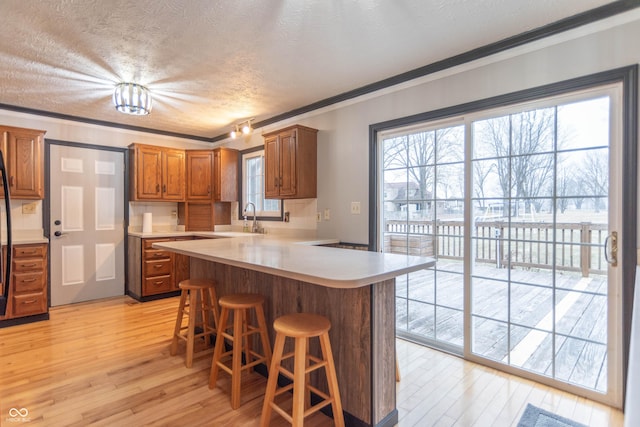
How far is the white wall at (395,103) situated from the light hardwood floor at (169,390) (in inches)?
59.1

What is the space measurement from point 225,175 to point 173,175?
0.75 metres

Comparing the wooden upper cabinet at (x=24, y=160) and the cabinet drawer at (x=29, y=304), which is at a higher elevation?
the wooden upper cabinet at (x=24, y=160)

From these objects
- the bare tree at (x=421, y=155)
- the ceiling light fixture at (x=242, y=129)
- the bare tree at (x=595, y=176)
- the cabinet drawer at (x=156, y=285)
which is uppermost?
the ceiling light fixture at (x=242, y=129)

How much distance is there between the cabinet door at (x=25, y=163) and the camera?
3531 mm

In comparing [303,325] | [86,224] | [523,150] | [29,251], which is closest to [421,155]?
[523,150]

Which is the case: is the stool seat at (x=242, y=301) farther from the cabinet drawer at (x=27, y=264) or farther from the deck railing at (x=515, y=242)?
the cabinet drawer at (x=27, y=264)

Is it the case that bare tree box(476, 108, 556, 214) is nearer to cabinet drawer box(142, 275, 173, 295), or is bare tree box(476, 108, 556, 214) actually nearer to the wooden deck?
the wooden deck

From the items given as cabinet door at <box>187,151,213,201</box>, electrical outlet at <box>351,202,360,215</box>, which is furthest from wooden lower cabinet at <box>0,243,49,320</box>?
electrical outlet at <box>351,202,360,215</box>

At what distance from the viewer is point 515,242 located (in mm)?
2439

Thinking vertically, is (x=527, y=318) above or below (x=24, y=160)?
below

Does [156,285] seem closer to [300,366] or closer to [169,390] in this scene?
[169,390]

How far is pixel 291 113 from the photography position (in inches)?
161

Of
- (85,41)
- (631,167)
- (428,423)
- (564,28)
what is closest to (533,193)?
(631,167)

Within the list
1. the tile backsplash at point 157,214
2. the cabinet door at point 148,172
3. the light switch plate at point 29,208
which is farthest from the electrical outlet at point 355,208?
the light switch plate at point 29,208
